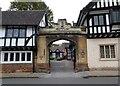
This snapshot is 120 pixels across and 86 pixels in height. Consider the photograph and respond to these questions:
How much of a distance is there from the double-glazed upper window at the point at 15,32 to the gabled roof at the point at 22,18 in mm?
527

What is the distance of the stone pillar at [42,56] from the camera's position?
774 inches

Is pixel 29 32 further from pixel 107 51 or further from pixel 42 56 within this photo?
pixel 107 51

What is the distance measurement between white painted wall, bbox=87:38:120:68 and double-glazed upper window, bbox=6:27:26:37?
6431mm

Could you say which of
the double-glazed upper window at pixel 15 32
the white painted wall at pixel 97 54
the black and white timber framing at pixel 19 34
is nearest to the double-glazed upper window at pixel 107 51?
the white painted wall at pixel 97 54

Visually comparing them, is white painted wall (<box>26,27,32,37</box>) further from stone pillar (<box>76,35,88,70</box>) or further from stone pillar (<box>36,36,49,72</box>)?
stone pillar (<box>76,35,88,70</box>)

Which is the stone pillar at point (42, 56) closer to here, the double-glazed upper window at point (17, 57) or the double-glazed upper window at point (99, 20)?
the double-glazed upper window at point (17, 57)

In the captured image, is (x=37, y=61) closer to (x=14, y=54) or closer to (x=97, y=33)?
(x=14, y=54)

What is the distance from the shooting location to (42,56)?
65.1 feet

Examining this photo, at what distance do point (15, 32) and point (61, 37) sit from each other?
14.7 feet

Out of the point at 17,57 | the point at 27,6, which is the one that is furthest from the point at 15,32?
the point at 27,6

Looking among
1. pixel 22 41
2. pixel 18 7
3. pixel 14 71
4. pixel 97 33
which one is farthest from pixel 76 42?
pixel 18 7

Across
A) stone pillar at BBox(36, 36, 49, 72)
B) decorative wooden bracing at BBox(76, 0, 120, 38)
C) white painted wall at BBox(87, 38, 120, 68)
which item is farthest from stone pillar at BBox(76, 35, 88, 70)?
stone pillar at BBox(36, 36, 49, 72)

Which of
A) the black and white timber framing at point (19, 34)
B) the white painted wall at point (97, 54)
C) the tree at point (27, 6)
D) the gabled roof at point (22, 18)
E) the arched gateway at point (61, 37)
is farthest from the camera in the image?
the tree at point (27, 6)

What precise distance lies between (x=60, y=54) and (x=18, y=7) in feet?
91.7
